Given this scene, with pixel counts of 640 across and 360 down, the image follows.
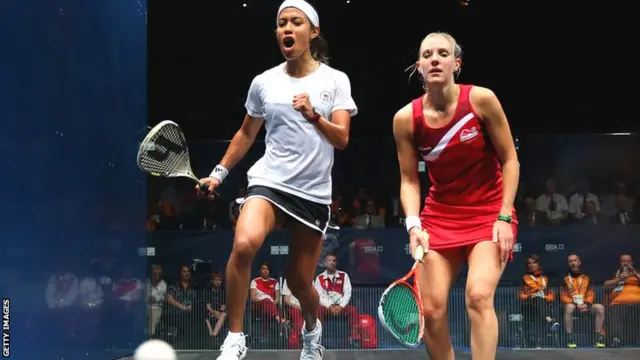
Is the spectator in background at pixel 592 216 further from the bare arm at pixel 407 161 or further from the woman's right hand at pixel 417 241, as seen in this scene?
the woman's right hand at pixel 417 241

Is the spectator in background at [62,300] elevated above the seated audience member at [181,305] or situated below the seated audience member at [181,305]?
above

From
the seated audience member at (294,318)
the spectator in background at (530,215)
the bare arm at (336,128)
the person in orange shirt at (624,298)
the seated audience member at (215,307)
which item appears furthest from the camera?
the spectator in background at (530,215)

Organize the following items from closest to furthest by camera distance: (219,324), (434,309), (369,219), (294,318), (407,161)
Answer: (434,309) < (407,161) < (294,318) < (219,324) < (369,219)

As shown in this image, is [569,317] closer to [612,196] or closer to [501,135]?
[612,196]

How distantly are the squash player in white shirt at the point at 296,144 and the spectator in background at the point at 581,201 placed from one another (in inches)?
180

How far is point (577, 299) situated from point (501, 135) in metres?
4.26

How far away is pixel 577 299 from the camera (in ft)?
21.2

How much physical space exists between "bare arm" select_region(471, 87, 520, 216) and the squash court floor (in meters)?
2.45

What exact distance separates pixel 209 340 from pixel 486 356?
12.5ft

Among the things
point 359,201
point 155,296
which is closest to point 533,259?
point 359,201

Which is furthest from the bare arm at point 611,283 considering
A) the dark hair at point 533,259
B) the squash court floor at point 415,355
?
the squash court floor at point 415,355

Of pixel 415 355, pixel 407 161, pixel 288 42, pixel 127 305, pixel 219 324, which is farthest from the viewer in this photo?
pixel 219 324

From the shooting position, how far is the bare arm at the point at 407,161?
276 cm

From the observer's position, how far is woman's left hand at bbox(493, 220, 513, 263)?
2.58 meters
